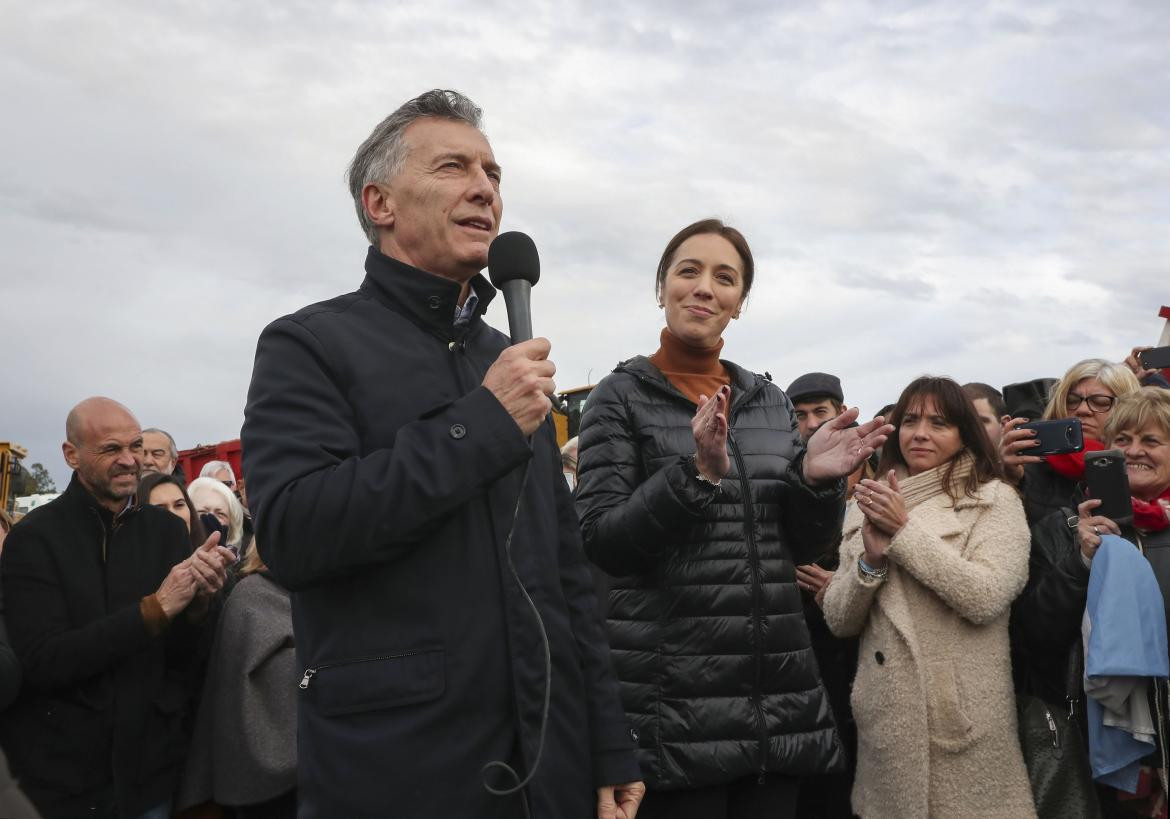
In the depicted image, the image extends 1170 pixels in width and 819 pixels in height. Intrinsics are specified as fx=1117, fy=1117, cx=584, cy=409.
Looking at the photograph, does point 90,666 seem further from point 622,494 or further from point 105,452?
point 622,494

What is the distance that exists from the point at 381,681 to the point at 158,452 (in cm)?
632

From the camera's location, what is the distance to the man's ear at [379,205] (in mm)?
2654

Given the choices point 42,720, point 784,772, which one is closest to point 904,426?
point 784,772

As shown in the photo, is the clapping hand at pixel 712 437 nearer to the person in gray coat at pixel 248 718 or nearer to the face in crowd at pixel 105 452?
the person in gray coat at pixel 248 718

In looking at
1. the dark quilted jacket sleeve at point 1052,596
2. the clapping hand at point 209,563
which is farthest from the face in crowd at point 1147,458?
the clapping hand at point 209,563

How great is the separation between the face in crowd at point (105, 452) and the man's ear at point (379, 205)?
2.67 m

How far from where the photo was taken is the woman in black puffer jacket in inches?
130

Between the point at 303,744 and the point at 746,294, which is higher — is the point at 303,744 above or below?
below

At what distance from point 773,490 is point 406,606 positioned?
169 centimetres

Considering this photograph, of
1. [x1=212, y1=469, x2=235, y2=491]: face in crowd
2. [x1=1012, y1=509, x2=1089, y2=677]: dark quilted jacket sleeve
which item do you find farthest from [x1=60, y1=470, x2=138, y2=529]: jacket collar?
[x1=212, y1=469, x2=235, y2=491]: face in crowd

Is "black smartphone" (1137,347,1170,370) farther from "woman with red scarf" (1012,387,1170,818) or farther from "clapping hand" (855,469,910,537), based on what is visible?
"clapping hand" (855,469,910,537)

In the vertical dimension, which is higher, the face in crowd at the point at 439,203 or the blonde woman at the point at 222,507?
the face in crowd at the point at 439,203

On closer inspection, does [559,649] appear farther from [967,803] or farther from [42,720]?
[42,720]

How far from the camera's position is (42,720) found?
14.3 feet
